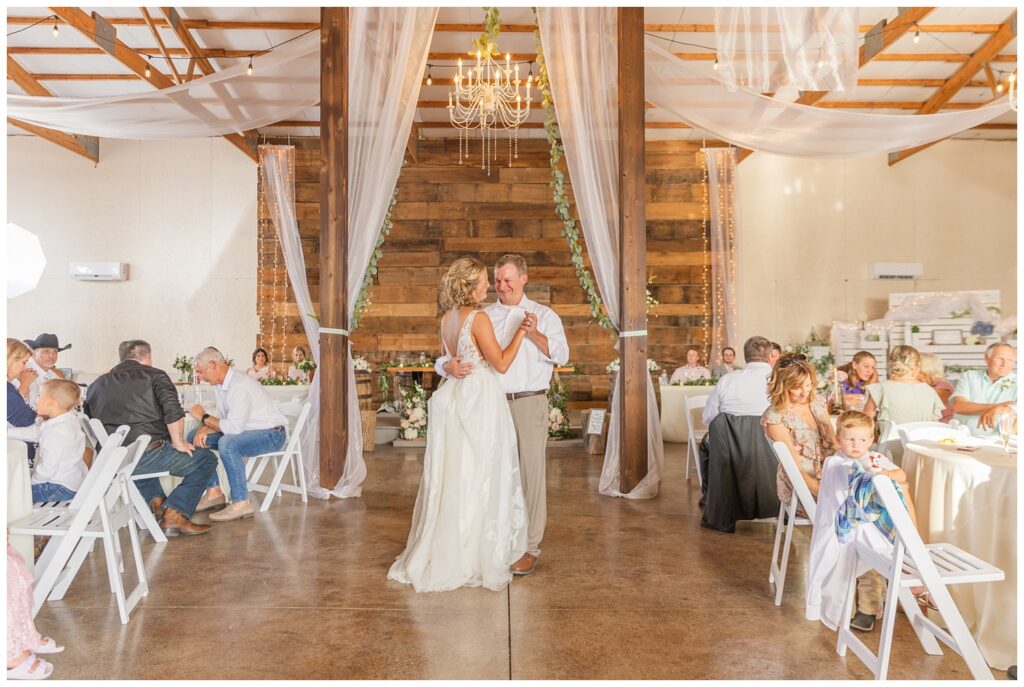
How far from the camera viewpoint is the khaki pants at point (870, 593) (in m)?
2.85

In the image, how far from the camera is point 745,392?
4.46 metres

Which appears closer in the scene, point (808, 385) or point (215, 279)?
point (808, 385)

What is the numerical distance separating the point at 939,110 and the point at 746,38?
768cm

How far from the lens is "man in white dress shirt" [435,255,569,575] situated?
3555 mm

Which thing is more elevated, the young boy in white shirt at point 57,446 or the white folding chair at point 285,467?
the young boy in white shirt at point 57,446

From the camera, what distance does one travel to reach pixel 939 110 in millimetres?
9969

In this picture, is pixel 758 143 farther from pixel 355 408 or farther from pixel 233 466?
pixel 233 466

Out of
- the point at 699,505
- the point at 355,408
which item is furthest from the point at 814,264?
the point at 355,408

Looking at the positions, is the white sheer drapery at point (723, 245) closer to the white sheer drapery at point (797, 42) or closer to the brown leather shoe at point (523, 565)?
the white sheer drapery at point (797, 42)

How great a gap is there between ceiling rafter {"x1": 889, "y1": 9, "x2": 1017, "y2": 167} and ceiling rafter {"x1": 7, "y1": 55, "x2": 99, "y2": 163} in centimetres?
1010

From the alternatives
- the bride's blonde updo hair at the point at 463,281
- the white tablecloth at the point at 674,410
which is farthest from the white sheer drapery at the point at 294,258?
the white tablecloth at the point at 674,410

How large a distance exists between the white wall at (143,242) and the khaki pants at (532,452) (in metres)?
8.86

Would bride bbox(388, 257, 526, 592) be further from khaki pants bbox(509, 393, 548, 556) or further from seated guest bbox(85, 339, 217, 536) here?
seated guest bbox(85, 339, 217, 536)

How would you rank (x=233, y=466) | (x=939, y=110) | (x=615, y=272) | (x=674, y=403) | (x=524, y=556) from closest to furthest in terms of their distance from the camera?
(x=524, y=556) → (x=233, y=466) → (x=615, y=272) → (x=674, y=403) → (x=939, y=110)
